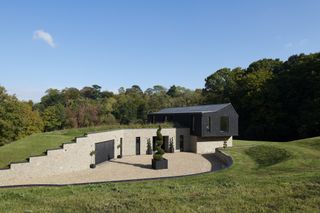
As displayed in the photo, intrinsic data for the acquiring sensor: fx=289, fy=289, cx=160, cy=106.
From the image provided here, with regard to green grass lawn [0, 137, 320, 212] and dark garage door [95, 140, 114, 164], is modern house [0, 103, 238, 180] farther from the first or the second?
green grass lawn [0, 137, 320, 212]

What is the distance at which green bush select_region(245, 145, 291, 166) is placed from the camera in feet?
62.8

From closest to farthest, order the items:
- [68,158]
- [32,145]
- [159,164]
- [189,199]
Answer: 1. [189,199]
2. [68,158]
3. [159,164]
4. [32,145]

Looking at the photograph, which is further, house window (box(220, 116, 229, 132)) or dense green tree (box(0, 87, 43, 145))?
dense green tree (box(0, 87, 43, 145))

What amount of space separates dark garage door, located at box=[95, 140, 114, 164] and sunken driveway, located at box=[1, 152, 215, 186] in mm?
513

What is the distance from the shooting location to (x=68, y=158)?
2033cm

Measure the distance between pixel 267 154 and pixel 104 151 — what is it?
13059 millimetres

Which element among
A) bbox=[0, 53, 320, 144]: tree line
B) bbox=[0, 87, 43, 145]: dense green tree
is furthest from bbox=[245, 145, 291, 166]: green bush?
bbox=[0, 87, 43, 145]: dense green tree

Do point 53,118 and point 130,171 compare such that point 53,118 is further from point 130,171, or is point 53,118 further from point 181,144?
point 130,171

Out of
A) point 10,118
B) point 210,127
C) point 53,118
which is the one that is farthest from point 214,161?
point 53,118

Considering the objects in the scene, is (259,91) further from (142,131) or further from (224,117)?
(142,131)

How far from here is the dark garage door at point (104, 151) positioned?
23.5 meters

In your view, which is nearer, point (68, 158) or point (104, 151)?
point (68, 158)

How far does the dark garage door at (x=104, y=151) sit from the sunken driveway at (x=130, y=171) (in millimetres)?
513

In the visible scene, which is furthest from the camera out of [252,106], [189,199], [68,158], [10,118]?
[252,106]
